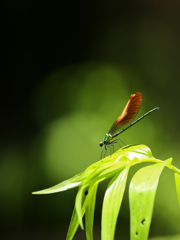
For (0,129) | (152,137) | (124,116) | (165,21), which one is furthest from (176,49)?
(124,116)

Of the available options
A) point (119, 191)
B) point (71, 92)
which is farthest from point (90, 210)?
point (71, 92)

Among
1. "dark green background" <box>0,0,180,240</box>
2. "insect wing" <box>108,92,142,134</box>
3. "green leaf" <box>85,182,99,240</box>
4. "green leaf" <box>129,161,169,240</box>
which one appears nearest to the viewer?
"green leaf" <box>129,161,169,240</box>

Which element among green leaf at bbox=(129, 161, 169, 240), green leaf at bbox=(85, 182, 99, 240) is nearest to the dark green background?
green leaf at bbox=(85, 182, 99, 240)

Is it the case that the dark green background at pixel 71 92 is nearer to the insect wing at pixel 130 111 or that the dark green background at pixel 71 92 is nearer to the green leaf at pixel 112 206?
the insect wing at pixel 130 111

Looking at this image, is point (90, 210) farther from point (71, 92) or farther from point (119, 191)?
point (71, 92)

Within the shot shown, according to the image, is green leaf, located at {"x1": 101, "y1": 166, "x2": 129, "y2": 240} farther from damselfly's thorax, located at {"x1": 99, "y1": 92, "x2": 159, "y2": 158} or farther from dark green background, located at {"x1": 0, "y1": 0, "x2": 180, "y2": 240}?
Result: dark green background, located at {"x1": 0, "y1": 0, "x2": 180, "y2": 240}

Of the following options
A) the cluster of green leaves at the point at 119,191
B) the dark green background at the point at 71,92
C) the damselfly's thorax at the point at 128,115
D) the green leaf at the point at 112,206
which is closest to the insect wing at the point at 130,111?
the damselfly's thorax at the point at 128,115

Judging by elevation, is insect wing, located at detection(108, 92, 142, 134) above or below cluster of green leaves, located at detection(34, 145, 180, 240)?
above
